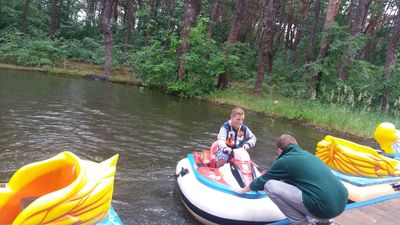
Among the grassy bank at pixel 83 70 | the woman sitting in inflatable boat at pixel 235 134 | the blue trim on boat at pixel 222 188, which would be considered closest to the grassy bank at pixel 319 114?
the grassy bank at pixel 83 70

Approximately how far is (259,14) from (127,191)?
25.1m

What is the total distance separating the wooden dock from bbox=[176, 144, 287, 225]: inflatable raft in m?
0.79

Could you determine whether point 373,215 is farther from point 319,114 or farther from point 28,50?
point 28,50

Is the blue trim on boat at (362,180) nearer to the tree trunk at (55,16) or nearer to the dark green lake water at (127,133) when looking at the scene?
the dark green lake water at (127,133)

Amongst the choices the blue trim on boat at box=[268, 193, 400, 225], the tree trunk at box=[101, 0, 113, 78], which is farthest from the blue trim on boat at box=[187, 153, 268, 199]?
the tree trunk at box=[101, 0, 113, 78]

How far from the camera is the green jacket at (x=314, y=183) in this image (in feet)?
12.2

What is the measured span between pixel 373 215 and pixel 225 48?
1220cm

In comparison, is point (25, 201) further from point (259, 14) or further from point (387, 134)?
point (259, 14)

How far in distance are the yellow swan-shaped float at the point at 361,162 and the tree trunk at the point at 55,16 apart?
845 inches

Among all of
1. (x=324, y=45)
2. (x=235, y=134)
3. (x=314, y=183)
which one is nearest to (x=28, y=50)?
(x=324, y=45)

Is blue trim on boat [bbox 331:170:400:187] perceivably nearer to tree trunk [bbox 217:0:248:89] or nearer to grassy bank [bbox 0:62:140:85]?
tree trunk [bbox 217:0:248:89]

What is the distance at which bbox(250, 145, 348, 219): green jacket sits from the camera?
12.2ft

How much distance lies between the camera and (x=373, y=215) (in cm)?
500

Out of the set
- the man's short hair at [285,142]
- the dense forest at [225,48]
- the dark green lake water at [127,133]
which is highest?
the dense forest at [225,48]
